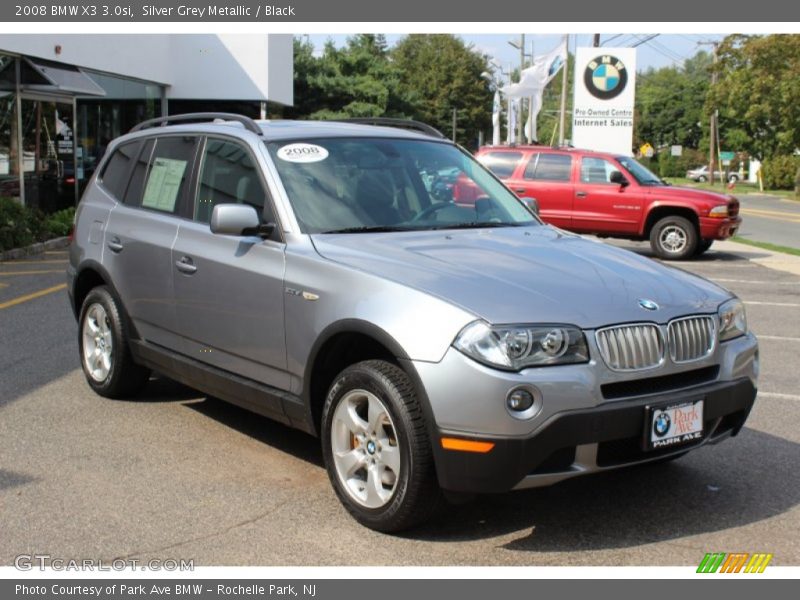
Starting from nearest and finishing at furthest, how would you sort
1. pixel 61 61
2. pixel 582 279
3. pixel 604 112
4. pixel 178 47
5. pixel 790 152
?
pixel 582 279 → pixel 61 61 → pixel 604 112 → pixel 178 47 → pixel 790 152

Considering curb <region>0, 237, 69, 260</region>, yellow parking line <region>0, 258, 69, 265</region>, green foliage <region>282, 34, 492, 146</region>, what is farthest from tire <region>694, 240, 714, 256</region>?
green foliage <region>282, 34, 492, 146</region>

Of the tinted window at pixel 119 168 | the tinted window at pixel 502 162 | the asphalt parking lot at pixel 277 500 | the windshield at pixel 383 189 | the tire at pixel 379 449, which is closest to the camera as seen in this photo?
the tire at pixel 379 449

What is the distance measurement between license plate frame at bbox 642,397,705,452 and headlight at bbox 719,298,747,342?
0.47 meters

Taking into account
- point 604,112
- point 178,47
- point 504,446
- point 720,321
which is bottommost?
point 504,446

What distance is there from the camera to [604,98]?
2612 cm

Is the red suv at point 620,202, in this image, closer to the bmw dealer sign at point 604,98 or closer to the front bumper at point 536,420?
the bmw dealer sign at point 604,98

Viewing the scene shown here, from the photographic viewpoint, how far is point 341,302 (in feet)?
14.6

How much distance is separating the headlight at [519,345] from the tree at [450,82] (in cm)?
8330

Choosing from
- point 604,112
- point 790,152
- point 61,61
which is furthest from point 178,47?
point 790,152

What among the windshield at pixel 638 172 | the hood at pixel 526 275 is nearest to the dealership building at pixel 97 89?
the windshield at pixel 638 172

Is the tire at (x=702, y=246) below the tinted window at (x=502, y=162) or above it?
below

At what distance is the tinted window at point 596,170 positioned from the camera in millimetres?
17206

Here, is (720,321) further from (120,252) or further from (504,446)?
(120,252)

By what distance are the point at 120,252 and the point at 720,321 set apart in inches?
148
